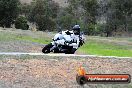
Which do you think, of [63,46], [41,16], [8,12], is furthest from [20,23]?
[63,46]

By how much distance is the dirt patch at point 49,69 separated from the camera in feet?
51.8

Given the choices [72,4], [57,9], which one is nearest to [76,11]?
[72,4]

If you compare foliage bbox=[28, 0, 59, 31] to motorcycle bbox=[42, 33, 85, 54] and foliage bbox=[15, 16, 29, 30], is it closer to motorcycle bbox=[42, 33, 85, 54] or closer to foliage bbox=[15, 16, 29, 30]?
foliage bbox=[15, 16, 29, 30]

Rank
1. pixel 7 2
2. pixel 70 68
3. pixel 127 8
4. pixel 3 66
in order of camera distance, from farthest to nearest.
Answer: pixel 127 8
pixel 7 2
pixel 70 68
pixel 3 66

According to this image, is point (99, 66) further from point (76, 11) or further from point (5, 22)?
point (76, 11)

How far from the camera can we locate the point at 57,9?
100 metres

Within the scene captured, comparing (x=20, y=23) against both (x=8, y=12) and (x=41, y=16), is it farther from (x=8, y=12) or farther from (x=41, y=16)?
(x=41, y=16)

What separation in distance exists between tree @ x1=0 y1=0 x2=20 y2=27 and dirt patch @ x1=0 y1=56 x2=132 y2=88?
54436 millimetres

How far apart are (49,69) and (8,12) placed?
5881cm

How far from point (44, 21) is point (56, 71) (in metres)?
64.5

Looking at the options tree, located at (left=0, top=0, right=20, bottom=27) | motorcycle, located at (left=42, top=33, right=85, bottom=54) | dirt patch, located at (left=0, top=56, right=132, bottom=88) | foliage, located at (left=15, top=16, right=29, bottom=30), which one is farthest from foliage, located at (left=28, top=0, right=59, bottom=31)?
dirt patch, located at (left=0, top=56, right=132, bottom=88)

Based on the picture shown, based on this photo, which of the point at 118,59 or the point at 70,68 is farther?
the point at 118,59

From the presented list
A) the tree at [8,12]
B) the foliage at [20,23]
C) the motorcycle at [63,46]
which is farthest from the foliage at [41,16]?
the motorcycle at [63,46]

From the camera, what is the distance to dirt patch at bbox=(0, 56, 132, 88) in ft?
51.8
